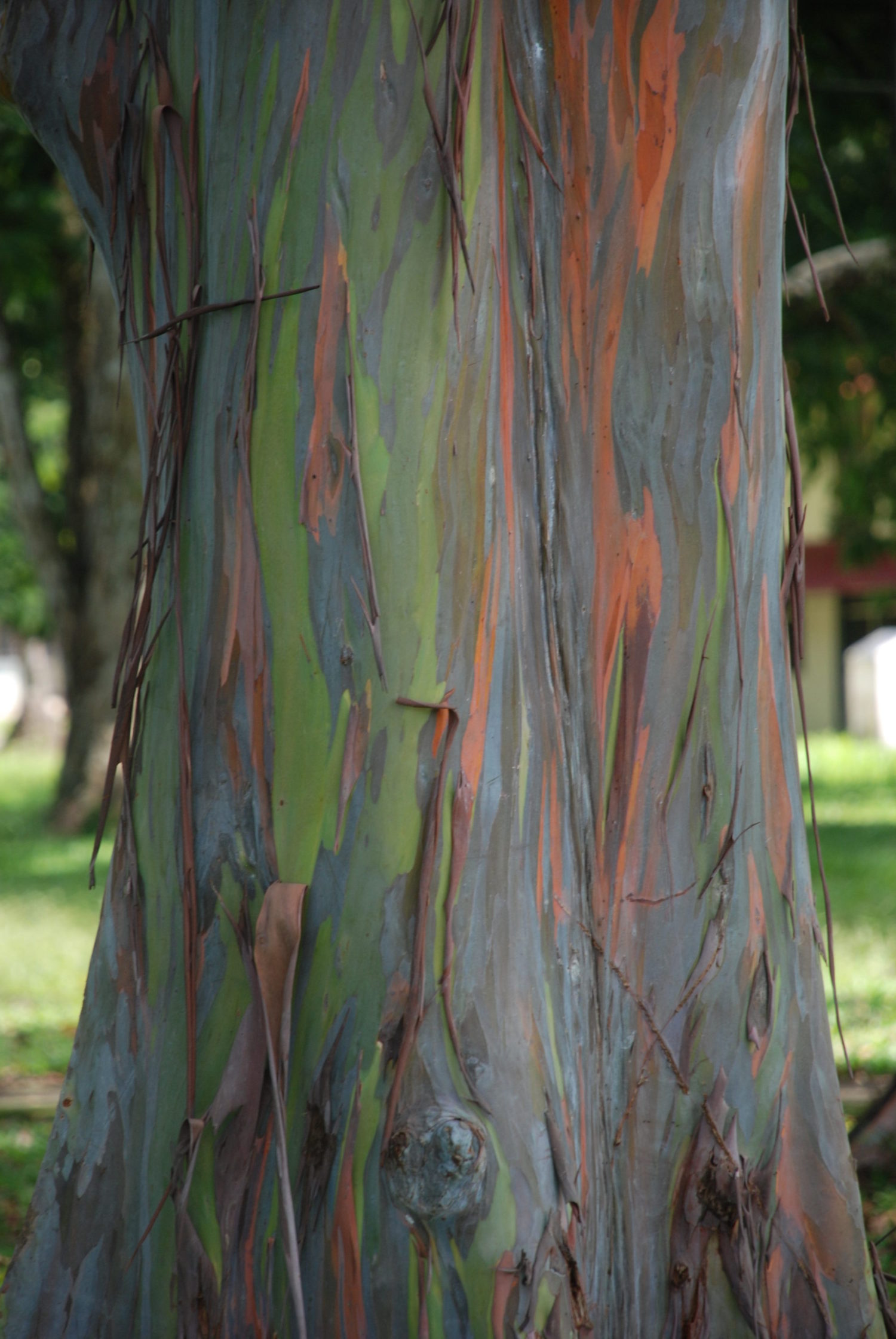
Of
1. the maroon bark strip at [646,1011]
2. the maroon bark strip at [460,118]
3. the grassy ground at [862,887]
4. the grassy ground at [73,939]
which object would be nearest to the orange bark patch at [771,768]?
the maroon bark strip at [646,1011]

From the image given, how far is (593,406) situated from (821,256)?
26.9 feet

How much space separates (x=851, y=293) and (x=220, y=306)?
27.6ft

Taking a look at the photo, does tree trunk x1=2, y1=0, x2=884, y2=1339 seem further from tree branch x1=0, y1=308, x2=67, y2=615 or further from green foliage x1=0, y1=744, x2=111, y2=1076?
tree branch x1=0, y1=308, x2=67, y2=615

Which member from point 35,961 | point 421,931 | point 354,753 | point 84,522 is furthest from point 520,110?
point 84,522

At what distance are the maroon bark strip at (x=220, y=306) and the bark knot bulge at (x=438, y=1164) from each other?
1304 mm

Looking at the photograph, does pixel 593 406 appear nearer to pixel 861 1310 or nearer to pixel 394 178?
pixel 394 178

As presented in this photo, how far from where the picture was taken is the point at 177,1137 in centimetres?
205

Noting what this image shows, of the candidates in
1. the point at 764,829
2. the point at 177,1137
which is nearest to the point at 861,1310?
the point at 764,829

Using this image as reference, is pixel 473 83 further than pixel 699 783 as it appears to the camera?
No

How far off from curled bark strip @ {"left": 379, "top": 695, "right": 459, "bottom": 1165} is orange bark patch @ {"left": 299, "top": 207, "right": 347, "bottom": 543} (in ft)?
1.14

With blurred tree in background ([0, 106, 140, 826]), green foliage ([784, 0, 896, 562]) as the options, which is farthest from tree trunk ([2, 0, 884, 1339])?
blurred tree in background ([0, 106, 140, 826])

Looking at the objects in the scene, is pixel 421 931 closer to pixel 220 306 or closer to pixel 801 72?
pixel 220 306

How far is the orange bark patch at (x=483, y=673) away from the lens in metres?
2.00

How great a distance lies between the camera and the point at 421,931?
6.39 ft
